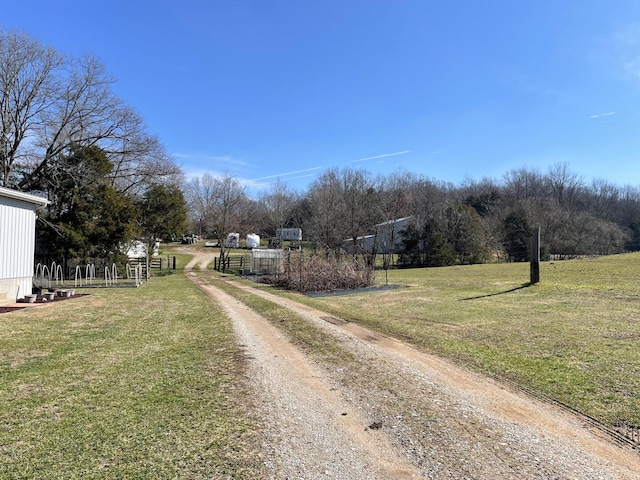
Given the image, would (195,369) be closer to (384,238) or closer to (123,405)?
(123,405)

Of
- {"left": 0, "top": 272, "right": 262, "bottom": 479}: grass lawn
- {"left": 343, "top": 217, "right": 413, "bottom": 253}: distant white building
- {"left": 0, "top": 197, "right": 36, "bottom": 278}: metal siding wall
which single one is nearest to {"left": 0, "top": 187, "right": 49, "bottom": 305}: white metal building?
{"left": 0, "top": 197, "right": 36, "bottom": 278}: metal siding wall

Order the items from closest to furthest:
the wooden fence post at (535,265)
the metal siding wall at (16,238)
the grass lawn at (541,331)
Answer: the grass lawn at (541,331) < the metal siding wall at (16,238) < the wooden fence post at (535,265)

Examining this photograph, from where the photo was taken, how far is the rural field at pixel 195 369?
322 centimetres

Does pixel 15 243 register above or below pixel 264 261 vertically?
above

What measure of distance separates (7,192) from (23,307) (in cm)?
369

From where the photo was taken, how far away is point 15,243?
13.4 meters

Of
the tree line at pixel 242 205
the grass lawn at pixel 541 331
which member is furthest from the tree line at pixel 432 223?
the grass lawn at pixel 541 331

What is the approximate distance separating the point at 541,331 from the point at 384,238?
40242mm

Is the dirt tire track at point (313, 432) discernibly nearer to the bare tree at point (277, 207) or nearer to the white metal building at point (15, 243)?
the white metal building at point (15, 243)

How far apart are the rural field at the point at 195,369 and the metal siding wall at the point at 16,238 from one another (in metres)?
2.59

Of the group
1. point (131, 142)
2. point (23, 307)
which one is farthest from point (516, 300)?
point (131, 142)

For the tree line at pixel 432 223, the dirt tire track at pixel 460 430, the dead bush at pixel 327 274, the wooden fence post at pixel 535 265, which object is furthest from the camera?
the tree line at pixel 432 223

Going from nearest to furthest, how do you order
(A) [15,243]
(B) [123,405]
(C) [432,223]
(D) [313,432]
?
(D) [313,432] → (B) [123,405] → (A) [15,243] → (C) [432,223]

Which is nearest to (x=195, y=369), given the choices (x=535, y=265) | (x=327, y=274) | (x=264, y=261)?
(x=327, y=274)
